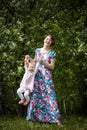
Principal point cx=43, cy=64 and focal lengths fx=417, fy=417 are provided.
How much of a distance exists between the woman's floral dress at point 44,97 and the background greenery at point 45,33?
369cm

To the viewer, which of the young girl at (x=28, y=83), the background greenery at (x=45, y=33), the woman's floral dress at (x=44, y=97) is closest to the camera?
the young girl at (x=28, y=83)

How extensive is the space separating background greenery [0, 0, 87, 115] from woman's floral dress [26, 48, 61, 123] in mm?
3687

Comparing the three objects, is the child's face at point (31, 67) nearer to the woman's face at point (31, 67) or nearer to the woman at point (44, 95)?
the woman's face at point (31, 67)

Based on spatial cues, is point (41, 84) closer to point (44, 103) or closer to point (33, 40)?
point (44, 103)

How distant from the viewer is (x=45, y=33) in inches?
594

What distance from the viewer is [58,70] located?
600 inches

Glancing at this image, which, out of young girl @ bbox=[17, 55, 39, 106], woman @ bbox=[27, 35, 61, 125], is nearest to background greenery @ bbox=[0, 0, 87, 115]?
woman @ bbox=[27, 35, 61, 125]

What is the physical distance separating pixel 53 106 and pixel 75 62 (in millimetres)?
4813

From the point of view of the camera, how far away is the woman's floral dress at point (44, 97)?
9891mm

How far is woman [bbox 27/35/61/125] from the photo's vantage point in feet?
32.4

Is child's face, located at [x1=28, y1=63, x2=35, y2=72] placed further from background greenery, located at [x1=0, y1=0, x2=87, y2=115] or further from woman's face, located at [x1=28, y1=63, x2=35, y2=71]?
background greenery, located at [x1=0, y1=0, x2=87, y2=115]

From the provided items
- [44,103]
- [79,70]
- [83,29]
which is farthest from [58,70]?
[44,103]

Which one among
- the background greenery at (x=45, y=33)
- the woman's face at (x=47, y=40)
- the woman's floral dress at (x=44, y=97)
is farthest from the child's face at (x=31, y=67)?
the background greenery at (x=45, y=33)

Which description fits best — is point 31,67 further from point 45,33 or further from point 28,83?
point 45,33
